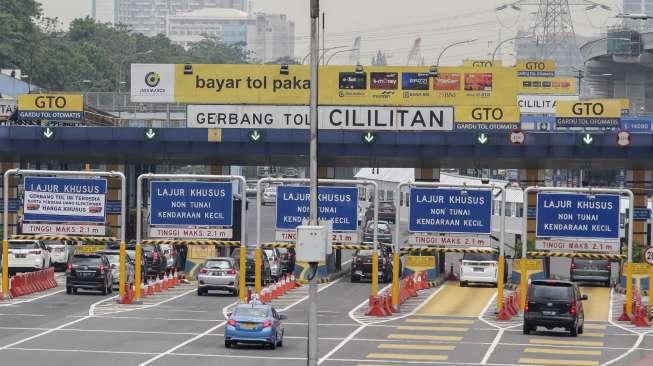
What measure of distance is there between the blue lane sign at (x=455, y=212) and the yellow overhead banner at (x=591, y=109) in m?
31.3

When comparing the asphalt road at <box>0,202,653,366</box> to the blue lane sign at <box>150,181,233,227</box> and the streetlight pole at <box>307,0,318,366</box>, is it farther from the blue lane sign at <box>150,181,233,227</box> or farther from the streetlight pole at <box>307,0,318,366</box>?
the streetlight pole at <box>307,0,318,366</box>

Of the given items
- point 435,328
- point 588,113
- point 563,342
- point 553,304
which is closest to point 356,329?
point 435,328

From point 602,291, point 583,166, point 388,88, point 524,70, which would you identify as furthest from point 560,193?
point 524,70

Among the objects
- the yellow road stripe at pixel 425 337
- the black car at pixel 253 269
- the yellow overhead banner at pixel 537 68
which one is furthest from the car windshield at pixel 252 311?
the yellow overhead banner at pixel 537 68

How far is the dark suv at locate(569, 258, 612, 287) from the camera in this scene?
69.3 meters

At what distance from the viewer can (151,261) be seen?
7075 cm

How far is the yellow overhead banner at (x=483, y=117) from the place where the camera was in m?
81.9

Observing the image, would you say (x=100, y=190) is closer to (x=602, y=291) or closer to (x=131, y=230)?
(x=602, y=291)

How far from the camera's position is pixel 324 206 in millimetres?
55344

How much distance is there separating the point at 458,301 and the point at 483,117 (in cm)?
2529

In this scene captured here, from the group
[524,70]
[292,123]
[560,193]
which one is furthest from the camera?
[524,70]

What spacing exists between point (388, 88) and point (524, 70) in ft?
137

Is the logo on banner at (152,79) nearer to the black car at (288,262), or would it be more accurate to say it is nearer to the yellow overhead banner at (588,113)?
the black car at (288,262)

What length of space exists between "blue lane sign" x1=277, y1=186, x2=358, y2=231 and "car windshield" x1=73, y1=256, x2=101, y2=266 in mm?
7578
